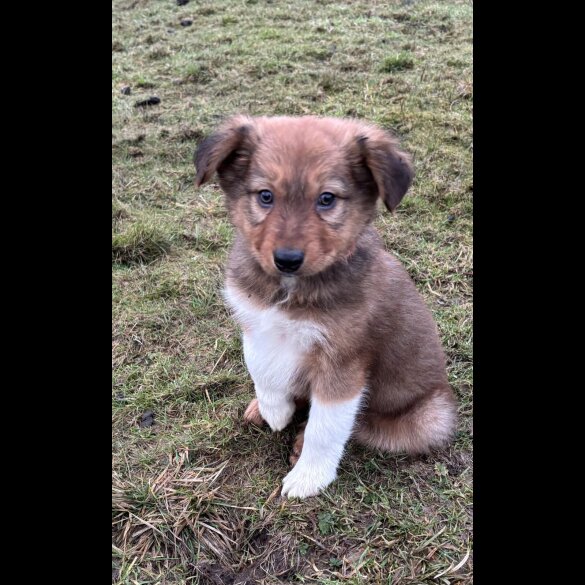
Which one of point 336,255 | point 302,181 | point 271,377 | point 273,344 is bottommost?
point 271,377

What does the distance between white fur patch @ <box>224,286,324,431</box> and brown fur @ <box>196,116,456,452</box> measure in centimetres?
5

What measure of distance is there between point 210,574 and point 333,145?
225cm

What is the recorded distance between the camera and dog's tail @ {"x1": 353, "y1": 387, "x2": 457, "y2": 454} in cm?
334

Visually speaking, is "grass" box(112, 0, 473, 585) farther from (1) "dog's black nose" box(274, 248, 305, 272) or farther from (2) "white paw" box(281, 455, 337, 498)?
(1) "dog's black nose" box(274, 248, 305, 272)

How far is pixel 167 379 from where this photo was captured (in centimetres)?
400

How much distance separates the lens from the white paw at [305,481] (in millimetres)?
3170

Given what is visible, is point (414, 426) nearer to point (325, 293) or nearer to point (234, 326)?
point (325, 293)

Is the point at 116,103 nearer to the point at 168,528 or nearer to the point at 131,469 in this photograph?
the point at 131,469

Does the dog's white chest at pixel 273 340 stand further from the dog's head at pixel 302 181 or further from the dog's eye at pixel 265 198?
the dog's eye at pixel 265 198

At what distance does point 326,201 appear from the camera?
255 cm

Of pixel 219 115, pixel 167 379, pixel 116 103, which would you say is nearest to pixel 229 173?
pixel 167 379

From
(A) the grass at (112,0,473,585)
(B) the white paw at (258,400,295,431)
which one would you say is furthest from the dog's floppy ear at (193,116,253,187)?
(A) the grass at (112,0,473,585)

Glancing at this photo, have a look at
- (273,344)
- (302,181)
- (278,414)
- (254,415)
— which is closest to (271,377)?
(273,344)

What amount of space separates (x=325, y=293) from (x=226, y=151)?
0.86 m
